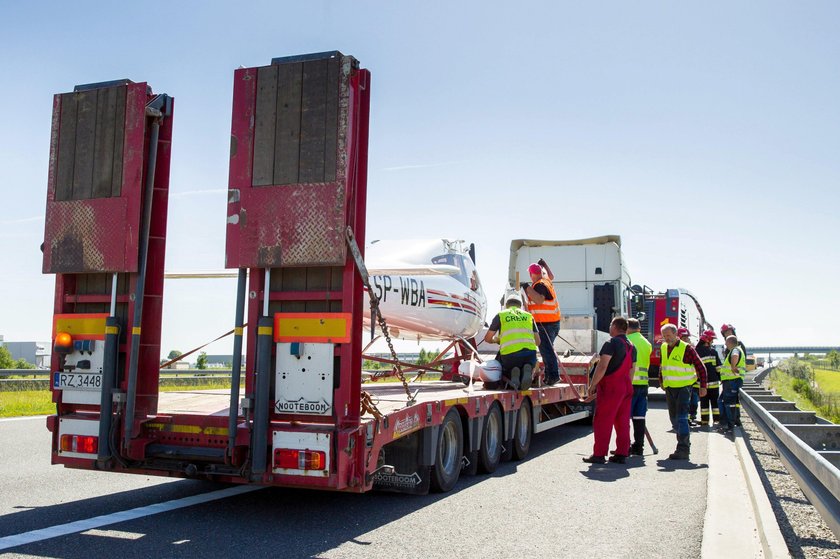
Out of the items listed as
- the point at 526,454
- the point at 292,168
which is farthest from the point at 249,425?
the point at 526,454

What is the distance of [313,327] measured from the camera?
594 cm

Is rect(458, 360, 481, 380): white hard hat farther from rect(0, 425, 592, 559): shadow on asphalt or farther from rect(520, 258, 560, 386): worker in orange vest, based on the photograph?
rect(520, 258, 560, 386): worker in orange vest

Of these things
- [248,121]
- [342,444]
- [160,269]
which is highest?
[248,121]

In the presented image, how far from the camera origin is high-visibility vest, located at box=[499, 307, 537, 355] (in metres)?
10.1

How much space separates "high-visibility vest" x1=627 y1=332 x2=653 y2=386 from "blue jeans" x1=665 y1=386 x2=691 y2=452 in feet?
1.38

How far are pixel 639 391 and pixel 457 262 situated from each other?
367 cm

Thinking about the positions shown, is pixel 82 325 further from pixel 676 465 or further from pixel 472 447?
pixel 676 465

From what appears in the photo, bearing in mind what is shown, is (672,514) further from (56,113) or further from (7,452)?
(7,452)

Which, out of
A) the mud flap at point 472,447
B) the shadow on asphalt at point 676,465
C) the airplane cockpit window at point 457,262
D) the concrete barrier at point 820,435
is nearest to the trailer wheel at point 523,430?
the mud flap at point 472,447

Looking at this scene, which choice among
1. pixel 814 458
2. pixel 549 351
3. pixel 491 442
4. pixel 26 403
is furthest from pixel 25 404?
pixel 814 458

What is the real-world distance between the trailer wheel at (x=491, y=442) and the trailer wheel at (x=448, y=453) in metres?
0.72

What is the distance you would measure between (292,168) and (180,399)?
3.34m

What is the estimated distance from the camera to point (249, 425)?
19.4ft

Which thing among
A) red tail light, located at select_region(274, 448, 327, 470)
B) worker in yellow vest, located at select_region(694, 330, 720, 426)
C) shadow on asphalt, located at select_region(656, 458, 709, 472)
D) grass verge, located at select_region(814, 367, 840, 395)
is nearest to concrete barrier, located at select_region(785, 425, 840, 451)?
shadow on asphalt, located at select_region(656, 458, 709, 472)
